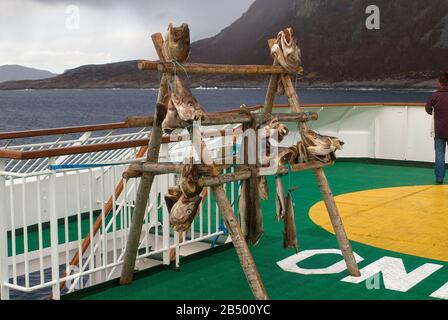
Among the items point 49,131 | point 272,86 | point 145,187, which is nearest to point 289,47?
point 272,86

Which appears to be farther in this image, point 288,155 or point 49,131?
point 49,131

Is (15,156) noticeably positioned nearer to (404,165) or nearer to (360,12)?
(404,165)

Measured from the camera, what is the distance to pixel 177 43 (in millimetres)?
4211

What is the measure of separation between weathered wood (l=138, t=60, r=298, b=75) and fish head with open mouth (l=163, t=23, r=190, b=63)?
0.07 m

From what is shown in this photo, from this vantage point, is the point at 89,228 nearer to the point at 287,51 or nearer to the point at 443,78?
the point at 287,51

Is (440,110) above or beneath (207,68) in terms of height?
beneath

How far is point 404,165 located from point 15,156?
10.3 m

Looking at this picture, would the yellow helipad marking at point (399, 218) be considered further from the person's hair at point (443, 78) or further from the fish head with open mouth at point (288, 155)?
the fish head with open mouth at point (288, 155)

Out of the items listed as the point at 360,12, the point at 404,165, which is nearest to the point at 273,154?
the point at 404,165

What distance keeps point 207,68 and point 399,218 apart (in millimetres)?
4489

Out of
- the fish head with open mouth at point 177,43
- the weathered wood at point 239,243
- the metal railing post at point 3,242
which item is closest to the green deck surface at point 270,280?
the metal railing post at point 3,242

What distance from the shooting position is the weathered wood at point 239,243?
4.10 meters

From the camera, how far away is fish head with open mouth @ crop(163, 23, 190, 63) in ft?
13.7

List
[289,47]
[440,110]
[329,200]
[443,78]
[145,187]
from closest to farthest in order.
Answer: [145,187], [289,47], [329,200], [443,78], [440,110]
